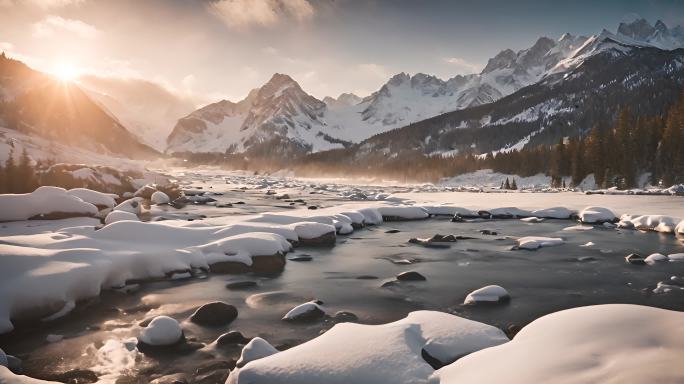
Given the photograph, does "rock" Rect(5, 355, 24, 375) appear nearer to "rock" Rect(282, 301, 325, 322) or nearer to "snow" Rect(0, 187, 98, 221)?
"rock" Rect(282, 301, 325, 322)

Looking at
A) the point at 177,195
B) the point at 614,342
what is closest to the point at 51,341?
the point at 614,342

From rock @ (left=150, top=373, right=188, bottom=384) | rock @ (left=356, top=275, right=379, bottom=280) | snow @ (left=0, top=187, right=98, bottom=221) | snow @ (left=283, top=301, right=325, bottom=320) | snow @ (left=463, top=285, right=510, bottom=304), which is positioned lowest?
rock @ (left=150, top=373, right=188, bottom=384)

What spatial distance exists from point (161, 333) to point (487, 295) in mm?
10389

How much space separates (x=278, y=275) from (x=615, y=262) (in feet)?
53.2

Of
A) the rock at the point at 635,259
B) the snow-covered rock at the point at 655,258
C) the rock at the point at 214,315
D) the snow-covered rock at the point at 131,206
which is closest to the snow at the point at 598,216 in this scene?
the rock at the point at 635,259

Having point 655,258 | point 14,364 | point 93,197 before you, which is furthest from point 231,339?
point 93,197

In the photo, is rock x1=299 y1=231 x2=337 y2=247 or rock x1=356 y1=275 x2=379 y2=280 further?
rock x1=299 y1=231 x2=337 y2=247

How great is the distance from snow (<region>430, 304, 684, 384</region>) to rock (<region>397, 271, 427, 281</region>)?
26.6ft

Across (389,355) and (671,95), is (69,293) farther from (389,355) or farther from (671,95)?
(671,95)

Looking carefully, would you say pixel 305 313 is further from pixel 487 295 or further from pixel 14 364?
pixel 14 364

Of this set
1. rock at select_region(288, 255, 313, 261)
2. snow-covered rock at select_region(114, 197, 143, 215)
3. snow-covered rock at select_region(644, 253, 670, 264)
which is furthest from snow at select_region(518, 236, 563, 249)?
snow-covered rock at select_region(114, 197, 143, 215)

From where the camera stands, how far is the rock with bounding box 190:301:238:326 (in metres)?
12.0

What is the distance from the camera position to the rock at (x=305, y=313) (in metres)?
12.2

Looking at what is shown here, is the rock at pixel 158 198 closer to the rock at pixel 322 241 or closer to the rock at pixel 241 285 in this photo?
the rock at pixel 322 241
